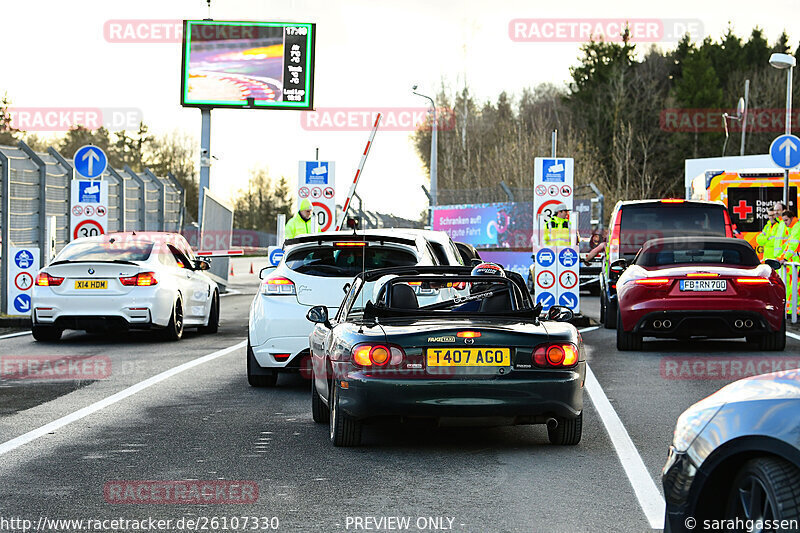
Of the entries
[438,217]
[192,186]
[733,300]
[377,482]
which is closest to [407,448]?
[377,482]

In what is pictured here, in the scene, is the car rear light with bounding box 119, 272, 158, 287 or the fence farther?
the fence

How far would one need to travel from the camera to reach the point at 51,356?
14.2 metres

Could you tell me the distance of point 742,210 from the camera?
102 feet

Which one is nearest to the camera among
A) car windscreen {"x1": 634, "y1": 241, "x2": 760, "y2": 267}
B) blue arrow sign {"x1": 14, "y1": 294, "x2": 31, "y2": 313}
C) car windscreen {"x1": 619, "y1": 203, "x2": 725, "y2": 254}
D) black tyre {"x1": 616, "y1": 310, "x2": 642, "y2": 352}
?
black tyre {"x1": 616, "y1": 310, "x2": 642, "y2": 352}

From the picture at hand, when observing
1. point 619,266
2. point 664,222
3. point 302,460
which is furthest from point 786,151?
point 302,460

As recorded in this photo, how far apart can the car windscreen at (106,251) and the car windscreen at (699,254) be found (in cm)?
644

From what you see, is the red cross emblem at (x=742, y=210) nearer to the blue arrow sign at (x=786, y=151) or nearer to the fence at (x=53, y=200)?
the blue arrow sign at (x=786, y=151)

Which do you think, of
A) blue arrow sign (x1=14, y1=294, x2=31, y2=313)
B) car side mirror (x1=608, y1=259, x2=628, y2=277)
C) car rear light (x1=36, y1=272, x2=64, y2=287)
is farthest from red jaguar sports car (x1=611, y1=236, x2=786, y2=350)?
blue arrow sign (x1=14, y1=294, x2=31, y2=313)

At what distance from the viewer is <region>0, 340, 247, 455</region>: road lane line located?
812 centimetres

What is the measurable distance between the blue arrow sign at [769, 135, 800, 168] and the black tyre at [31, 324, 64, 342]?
13031 millimetres

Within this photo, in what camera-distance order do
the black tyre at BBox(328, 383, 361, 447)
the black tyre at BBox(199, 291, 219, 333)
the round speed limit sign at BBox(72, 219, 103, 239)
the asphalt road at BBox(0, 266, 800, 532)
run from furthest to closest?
1. the round speed limit sign at BBox(72, 219, 103, 239)
2. the black tyre at BBox(199, 291, 219, 333)
3. the black tyre at BBox(328, 383, 361, 447)
4. the asphalt road at BBox(0, 266, 800, 532)

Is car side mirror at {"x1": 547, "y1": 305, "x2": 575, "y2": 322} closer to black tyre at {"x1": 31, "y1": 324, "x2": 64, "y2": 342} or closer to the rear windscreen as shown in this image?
the rear windscreen

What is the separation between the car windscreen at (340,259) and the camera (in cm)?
1084

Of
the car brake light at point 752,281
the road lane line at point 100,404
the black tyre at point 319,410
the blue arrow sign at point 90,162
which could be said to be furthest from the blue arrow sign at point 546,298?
the black tyre at point 319,410
